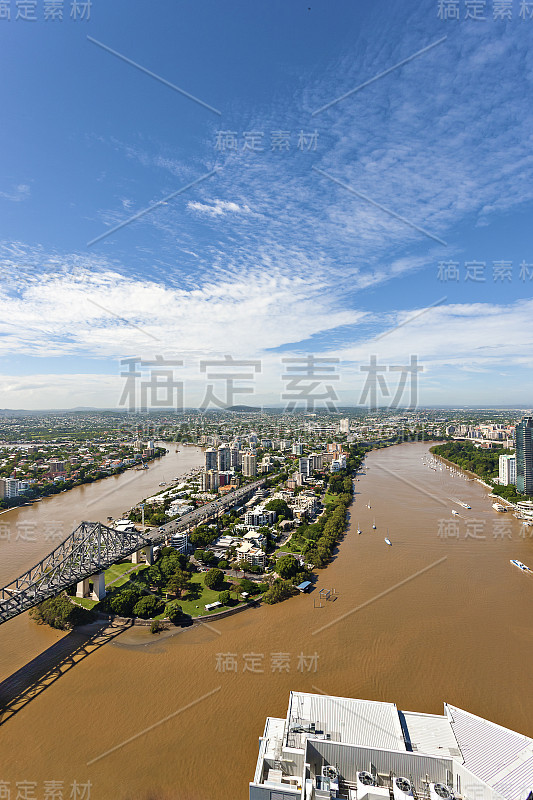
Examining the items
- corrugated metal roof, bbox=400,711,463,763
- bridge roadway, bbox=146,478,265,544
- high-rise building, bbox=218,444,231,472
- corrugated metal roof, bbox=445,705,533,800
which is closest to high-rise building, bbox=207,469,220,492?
bridge roadway, bbox=146,478,265,544

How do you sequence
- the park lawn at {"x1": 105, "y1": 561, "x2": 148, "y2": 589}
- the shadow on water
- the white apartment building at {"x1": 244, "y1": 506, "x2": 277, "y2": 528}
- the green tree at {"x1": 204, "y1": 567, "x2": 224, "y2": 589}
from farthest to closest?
the white apartment building at {"x1": 244, "y1": 506, "x2": 277, "y2": 528}
the park lawn at {"x1": 105, "y1": 561, "x2": 148, "y2": 589}
the green tree at {"x1": 204, "y1": 567, "x2": 224, "y2": 589}
the shadow on water

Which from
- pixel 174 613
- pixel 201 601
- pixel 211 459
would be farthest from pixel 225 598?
pixel 211 459

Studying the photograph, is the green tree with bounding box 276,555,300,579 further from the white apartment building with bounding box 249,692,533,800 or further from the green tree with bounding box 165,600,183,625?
the white apartment building with bounding box 249,692,533,800

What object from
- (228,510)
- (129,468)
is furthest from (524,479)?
(129,468)

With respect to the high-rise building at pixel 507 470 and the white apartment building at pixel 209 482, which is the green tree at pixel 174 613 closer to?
the white apartment building at pixel 209 482

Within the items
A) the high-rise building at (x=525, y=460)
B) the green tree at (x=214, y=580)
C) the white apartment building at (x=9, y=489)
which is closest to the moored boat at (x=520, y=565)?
the green tree at (x=214, y=580)

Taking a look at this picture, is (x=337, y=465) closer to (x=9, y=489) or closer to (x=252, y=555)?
(x=252, y=555)
